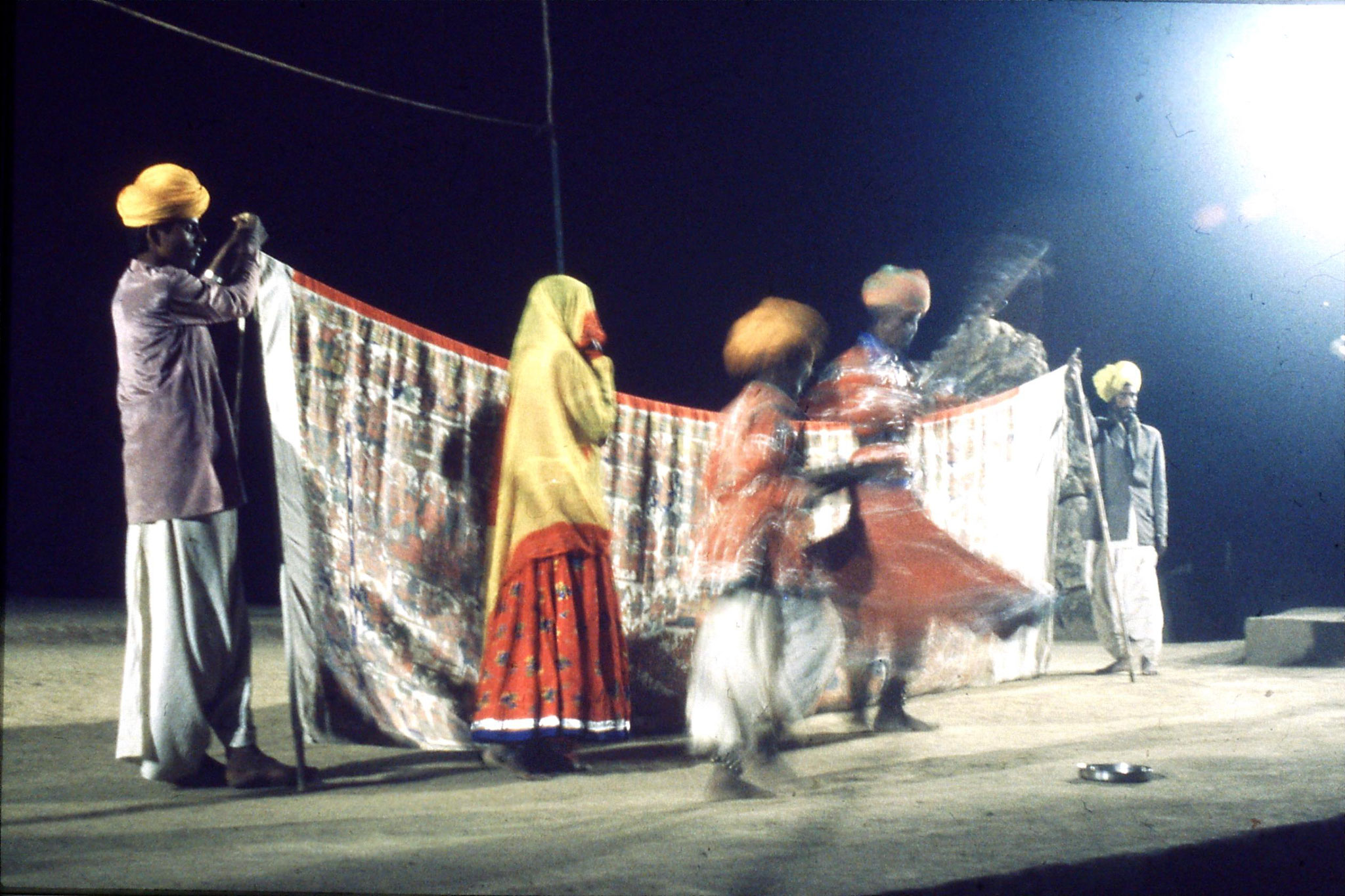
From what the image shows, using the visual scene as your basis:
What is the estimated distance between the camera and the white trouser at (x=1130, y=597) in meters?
7.05

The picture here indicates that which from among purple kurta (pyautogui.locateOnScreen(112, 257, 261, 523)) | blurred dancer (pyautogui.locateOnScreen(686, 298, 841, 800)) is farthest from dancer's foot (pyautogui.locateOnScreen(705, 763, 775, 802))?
purple kurta (pyautogui.locateOnScreen(112, 257, 261, 523))

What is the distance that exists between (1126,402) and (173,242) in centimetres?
562

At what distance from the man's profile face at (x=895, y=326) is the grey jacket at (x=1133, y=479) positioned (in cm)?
291

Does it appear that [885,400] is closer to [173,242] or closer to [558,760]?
[558,760]

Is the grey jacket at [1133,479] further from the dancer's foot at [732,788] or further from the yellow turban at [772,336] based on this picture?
the dancer's foot at [732,788]

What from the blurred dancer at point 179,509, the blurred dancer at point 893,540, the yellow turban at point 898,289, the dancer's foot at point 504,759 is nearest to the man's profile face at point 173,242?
the blurred dancer at point 179,509

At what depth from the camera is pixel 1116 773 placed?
3.85 metres

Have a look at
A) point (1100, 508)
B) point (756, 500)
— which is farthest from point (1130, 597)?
point (756, 500)

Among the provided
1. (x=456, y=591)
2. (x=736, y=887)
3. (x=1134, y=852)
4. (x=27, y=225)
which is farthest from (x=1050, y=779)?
(x=27, y=225)

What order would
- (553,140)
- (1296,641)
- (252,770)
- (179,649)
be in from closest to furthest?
(179,649)
(252,770)
(553,140)
(1296,641)

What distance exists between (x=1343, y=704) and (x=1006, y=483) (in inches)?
76.0

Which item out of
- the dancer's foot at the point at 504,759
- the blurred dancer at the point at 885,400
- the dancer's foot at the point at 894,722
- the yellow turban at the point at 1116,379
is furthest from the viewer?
the yellow turban at the point at 1116,379

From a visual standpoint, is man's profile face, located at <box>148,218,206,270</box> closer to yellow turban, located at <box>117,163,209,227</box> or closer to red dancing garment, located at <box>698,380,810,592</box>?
yellow turban, located at <box>117,163,209,227</box>

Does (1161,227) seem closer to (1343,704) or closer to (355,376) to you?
(1343,704)
